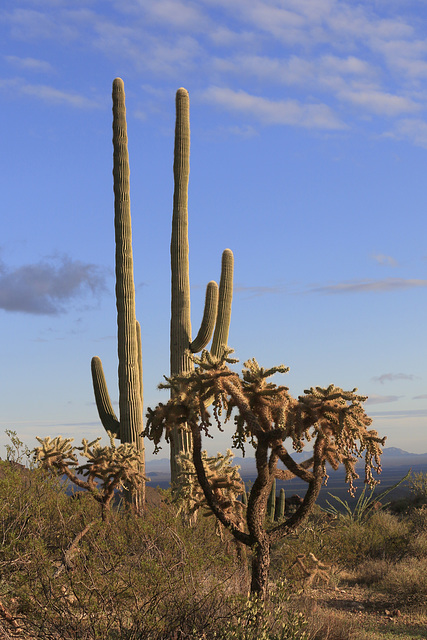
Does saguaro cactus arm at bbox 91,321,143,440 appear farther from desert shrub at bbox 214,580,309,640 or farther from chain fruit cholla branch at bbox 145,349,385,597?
desert shrub at bbox 214,580,309,640

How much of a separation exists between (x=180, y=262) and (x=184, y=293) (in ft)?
2.58

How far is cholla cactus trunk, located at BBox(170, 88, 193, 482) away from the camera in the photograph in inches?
604

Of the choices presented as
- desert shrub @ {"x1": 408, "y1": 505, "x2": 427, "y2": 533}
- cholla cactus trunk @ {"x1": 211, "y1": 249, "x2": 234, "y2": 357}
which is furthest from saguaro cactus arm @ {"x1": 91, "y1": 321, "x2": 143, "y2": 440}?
desert shrub @ {"x1": 408, "y1": 505, "x2": 427, "y2": 533}

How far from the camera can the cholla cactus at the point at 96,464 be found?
1190 centimetres

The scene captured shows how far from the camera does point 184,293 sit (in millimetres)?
15898

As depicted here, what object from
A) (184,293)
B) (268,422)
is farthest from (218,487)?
(184,293)

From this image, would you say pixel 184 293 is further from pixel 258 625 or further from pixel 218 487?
pixel 258 625

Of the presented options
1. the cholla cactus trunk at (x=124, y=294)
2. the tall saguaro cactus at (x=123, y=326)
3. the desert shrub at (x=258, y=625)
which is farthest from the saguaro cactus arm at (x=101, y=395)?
the desert shrub at (x=258, y=625)

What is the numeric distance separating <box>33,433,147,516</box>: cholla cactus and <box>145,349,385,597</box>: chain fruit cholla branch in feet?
15.1

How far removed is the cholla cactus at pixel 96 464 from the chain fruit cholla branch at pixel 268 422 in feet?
15.1

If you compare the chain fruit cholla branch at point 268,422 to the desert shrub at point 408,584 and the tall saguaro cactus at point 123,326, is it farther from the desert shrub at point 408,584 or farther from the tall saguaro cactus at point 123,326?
the tall saguaro cactus at point 123,326

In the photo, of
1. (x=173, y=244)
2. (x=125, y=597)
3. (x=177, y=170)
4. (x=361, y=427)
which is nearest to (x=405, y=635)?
(x=361, y=427)

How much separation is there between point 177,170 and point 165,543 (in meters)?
10.2

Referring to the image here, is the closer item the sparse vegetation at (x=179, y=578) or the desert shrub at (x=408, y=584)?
the sparse vegetation at (x=179, y=578)
